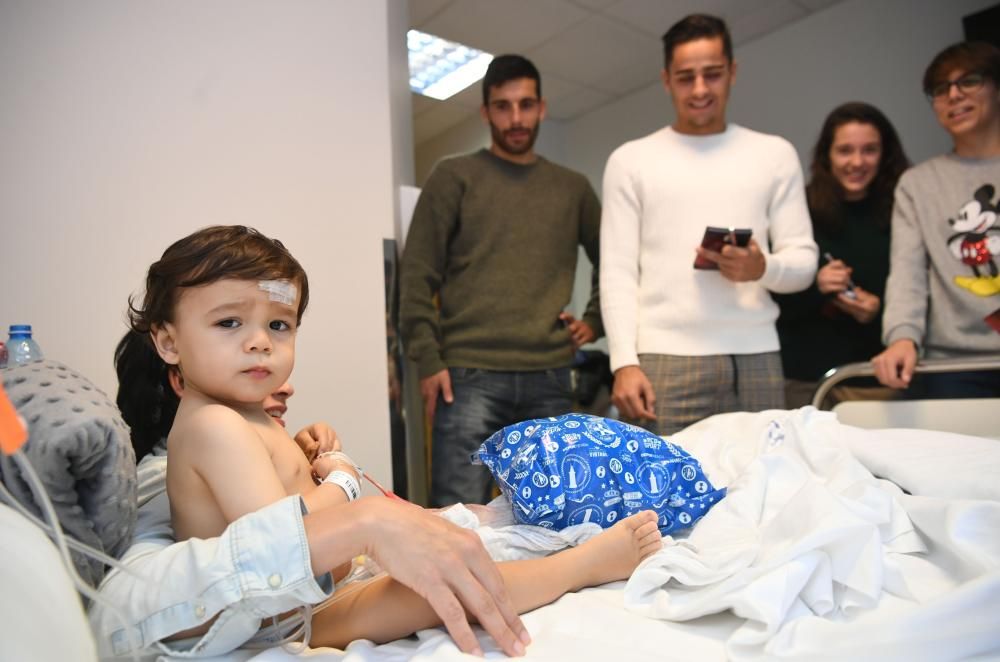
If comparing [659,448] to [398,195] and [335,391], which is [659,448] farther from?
[398,195]

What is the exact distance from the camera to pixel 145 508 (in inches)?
39.2

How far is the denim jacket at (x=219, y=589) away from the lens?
27.5 inches

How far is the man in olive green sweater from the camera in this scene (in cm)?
193

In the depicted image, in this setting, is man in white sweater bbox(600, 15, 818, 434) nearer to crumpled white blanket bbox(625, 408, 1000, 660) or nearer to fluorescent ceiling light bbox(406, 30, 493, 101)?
crumpled white blanket bbox(625, 408, 1000, 660)

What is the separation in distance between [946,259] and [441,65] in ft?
9.04

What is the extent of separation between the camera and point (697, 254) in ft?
5.65

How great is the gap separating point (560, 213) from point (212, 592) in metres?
1.63

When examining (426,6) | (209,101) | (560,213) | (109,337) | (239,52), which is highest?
(426,6)

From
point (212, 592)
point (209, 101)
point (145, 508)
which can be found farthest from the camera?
point (209, 101)

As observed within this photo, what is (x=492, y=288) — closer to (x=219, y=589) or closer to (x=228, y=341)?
(x=228, y=341)

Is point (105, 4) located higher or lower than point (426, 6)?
lower

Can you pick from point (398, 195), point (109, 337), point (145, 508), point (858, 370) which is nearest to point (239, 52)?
point (398, 195)

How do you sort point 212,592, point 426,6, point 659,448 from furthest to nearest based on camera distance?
point 426,6 → point 659,448 → point 212,592

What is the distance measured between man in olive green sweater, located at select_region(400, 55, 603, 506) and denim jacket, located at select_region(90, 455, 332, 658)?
1195 millimetres
